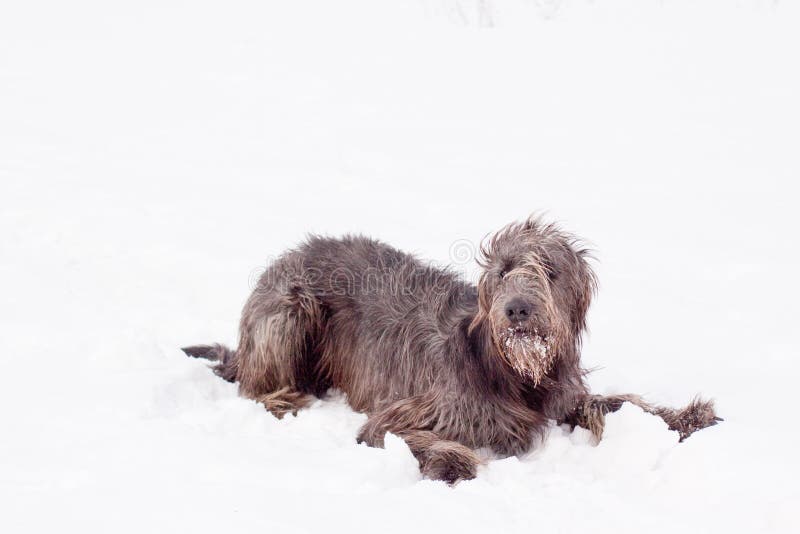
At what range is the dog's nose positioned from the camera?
4.07m

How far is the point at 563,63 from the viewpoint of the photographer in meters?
12.5

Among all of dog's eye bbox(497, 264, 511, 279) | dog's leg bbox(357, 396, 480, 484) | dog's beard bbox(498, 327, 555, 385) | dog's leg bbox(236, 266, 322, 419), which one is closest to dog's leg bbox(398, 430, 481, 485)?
dog's leg bbox(357, 396, 480, 484)

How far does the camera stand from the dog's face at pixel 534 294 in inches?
162

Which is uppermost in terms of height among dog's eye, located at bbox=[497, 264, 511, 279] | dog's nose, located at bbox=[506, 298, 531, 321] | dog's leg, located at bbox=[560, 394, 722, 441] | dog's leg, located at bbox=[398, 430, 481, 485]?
dog's eye, located at bbox=[497, 264, 511, 279]

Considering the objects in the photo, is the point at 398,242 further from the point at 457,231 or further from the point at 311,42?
the point at 311,42

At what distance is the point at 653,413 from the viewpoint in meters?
4.77

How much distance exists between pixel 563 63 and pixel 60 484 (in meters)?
10.7

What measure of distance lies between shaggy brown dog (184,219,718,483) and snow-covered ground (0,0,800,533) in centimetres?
→ 23

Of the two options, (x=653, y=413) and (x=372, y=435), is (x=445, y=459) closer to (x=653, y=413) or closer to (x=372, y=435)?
(x=372, y=435)

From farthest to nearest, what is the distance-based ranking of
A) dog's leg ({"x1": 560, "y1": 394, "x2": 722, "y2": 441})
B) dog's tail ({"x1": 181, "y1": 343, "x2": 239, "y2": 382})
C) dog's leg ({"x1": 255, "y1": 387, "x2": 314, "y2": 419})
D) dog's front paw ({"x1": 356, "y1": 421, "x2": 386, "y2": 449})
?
dog's tail ({"x1": 181, "y1": 343, "x2": 239, "y2": 382}) → dog's leg ({"x1": 255, "y1": 387, "x2": 314, "y2": 419}) → dog's front paw ({"x1": 356, "y1": 421, "x2": 386, "y2": 449}) → dog's leg ({"x1": 560, "y1": 394, "x2": 722, "y2": 441})

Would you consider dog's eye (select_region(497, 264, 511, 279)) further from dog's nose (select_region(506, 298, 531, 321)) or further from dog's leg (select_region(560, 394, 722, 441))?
dog's leg (select_region(560, 394, 722, 441))

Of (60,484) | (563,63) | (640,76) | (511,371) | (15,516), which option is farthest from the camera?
(563,63)

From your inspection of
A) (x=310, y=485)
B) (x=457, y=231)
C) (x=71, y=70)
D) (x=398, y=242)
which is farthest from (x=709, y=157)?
(x=71, y=70)

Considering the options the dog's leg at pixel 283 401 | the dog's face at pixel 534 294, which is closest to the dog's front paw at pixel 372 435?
the dog's leg at pixel 283 401
